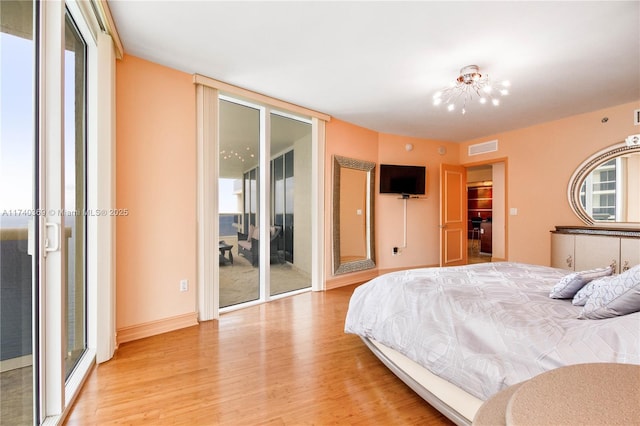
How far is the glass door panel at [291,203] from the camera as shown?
4.16m

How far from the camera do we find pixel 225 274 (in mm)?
3615

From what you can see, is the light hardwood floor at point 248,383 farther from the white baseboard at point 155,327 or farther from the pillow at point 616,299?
the pillow at point 616,299

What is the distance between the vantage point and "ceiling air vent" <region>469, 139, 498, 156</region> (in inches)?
205

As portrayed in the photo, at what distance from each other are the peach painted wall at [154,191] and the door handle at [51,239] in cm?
108

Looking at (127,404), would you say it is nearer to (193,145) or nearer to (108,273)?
(108,273)

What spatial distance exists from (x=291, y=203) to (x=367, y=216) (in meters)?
1.45

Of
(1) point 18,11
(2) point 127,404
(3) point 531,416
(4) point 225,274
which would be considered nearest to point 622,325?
(3) point 531,416

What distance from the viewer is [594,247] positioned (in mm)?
3602

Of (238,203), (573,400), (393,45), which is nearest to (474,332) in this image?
(573,400)

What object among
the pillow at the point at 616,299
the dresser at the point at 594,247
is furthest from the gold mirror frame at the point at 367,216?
the pillow at the point at 616,299

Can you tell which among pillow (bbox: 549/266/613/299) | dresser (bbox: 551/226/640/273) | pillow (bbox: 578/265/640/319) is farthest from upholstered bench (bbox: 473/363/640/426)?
dresser (bbox: 551/226/640/273)

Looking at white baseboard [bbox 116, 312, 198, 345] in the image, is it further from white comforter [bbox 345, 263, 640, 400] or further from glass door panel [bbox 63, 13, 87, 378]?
white comforter [bbox 345, 263, 640, 400]

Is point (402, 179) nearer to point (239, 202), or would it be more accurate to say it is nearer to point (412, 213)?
point (412, 213)

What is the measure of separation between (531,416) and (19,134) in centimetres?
211
